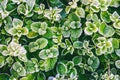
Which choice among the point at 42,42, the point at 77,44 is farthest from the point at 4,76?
the point at 77,44

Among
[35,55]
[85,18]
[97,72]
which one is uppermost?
[85,18]

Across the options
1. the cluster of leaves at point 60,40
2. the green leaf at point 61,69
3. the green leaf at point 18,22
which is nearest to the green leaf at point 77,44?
the cluster of leaves at point 60,40

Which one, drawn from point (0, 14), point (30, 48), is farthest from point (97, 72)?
point (0, 14)

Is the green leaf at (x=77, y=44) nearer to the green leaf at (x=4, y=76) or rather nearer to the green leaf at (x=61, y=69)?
the green leaf at (x=61, y=69)

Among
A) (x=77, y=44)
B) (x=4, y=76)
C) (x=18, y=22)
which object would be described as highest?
(x=18, y=22)

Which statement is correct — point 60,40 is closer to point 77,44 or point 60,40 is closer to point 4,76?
point 77,44

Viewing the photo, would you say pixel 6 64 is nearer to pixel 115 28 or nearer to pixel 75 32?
pixel 75 32

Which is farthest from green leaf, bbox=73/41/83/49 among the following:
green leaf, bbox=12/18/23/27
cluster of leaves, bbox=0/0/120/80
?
green leaf, bbox=12/18/23/27

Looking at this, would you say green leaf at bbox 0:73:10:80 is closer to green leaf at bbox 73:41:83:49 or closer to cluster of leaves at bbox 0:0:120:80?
cluster of leaves at bbox 0:0:120:80
